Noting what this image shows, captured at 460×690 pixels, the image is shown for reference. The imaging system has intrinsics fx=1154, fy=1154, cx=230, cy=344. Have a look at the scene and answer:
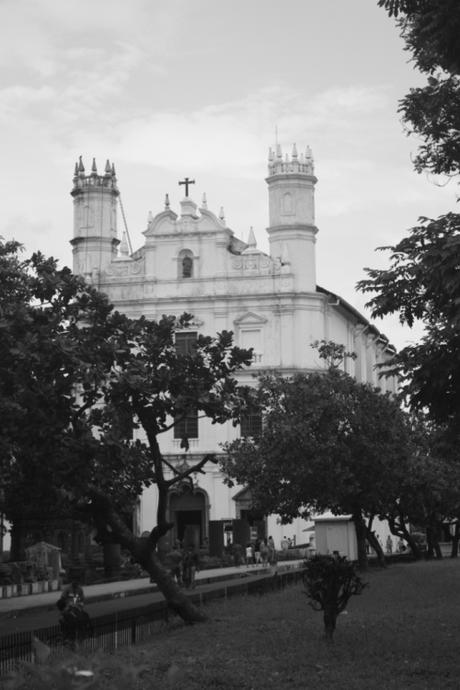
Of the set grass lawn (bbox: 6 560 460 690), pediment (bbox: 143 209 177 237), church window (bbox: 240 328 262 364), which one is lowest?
grass lawn (bbox: 6 560 460 690)

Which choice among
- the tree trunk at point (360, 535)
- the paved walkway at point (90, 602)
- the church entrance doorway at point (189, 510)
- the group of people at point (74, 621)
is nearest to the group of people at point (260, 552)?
the church entrance doorway at point (189, 510)

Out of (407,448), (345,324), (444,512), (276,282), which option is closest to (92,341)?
(407,448)

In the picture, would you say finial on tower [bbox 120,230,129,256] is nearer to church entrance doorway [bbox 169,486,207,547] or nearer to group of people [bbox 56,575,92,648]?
church entrance doorway [bbox 169,486,207,547]

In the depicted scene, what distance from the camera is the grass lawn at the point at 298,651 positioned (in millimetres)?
12422

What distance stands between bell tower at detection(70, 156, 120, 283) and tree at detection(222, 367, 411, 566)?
2693cm

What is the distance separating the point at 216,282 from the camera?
65000 mm

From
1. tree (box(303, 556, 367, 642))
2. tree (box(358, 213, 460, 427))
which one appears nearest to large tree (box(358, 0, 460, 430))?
tree (box(358, 213, 460, 427))

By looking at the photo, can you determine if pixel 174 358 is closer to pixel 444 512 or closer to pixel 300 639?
pixel 300 639

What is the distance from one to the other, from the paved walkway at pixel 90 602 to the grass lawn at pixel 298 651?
296 centimetres

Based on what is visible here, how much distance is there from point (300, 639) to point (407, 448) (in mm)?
25042

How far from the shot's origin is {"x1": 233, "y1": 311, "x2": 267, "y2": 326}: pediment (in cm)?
6449

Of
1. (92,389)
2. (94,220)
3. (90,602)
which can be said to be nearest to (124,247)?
(94,220)

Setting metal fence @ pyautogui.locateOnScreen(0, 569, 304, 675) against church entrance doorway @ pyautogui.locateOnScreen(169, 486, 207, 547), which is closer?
metal fence @ pyautogui.locateOnScreen(0, 569, 304, 675)

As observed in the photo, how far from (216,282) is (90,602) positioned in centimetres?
3708
